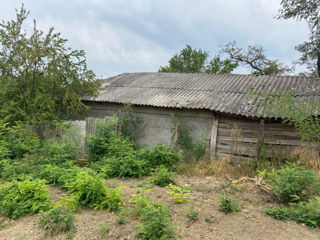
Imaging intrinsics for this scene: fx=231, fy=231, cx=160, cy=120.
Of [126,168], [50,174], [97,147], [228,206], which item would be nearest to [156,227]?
[228,206]

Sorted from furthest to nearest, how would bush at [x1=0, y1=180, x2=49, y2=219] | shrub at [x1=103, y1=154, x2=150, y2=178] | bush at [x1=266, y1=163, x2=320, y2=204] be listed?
shrub at [x1=103, y1=154, x2=150, y2=178]
bush at [x1=266, y1=163, x2=320, y2=204]
bush at [x1=0, y1=180, x2=49, y2=219]

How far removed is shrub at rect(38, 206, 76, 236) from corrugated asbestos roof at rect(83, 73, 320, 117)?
599 cm

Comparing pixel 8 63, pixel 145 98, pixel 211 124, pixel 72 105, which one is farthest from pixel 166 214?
pixel 8 63

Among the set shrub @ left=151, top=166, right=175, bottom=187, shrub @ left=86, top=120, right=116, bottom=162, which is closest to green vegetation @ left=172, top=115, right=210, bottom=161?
shrub @ left=86, top=120, right=116, bottom=162

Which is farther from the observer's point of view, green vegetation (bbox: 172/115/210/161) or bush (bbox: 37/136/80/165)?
green vegetation (bbox: 172/115/210/161)

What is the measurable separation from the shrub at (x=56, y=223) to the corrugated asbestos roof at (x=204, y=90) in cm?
599

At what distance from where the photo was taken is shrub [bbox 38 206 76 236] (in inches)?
130

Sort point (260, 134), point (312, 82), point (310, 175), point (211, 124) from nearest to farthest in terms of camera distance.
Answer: point (310, 175), point (260, 134), point (211, 124), point (312, 82)

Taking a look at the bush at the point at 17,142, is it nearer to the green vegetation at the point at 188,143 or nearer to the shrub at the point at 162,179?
the shrub at the point at 162,179

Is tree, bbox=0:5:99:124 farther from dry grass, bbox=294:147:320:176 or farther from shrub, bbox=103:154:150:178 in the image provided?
dry grass, bbox=294:147:320:176

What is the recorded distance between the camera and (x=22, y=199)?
4.05 meters

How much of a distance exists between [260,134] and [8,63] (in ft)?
31.3

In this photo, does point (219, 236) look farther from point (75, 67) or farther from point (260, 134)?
point (75, 67)

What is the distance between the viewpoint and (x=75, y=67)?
32.9 ft
